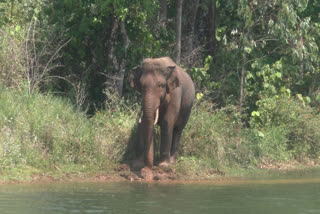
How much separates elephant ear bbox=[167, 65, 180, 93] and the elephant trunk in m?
0.57

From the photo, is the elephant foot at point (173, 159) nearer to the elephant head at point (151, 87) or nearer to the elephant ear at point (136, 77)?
the elephant head at point (151, 87)

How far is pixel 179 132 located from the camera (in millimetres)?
16000

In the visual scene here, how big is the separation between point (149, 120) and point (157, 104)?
15.9 inches

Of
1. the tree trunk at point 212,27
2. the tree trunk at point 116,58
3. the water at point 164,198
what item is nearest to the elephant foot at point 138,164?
the water at point 164,198

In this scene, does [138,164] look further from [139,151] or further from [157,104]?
[157,104]

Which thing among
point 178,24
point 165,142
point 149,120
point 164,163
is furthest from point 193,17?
point 149,120

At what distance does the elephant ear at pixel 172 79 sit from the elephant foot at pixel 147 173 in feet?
5.84

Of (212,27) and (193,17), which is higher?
(193,17)

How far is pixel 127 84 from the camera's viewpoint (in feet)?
63.3

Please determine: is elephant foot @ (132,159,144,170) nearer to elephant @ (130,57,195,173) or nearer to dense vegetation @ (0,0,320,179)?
elephant @ (130,57,195,173)

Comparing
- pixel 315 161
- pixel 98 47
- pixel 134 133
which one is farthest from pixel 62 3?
pixel 315 161

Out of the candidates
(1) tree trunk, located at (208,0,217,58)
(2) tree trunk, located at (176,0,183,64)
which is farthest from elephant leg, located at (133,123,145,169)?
(1) tree trunk, located at (208,0,217,58)

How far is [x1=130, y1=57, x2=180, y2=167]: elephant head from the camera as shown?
14.5m

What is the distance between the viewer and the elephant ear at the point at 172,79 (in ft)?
49.1
